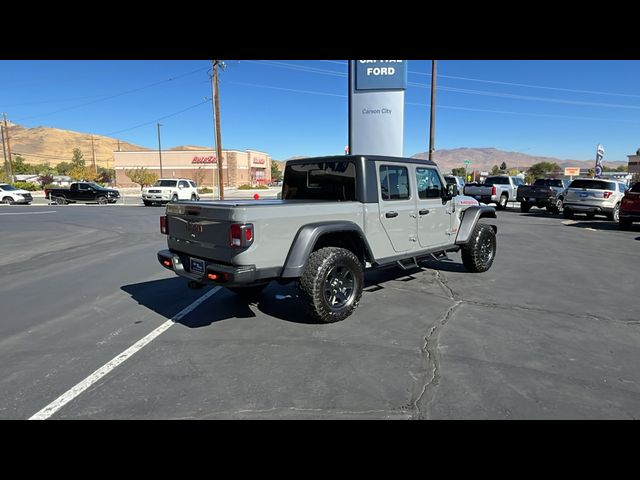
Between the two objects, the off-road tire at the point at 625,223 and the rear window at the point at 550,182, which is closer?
the off-road tire at the point at 625,223

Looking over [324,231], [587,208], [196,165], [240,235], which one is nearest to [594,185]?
[587,208]

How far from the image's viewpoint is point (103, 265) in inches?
314

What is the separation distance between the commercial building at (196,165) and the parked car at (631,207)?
227 ft

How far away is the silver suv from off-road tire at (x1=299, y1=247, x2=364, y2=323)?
15.7 meters

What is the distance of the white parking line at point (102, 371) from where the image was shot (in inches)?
112

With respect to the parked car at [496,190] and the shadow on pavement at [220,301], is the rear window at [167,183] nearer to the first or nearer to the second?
the parked car at [496,190]

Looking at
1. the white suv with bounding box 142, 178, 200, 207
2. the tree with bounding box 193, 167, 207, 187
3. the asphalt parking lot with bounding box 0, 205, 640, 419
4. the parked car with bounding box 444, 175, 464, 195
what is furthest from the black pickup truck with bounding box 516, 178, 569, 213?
the tree with bounding box 193, 167, 207, 187

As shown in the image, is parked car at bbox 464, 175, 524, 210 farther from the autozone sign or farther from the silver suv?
the autozone sign

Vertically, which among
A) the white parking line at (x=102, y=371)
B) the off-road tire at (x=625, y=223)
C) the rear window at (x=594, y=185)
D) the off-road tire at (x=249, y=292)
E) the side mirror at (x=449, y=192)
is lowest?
the white parking line at (x=102, y=371)

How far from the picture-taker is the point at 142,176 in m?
73.5

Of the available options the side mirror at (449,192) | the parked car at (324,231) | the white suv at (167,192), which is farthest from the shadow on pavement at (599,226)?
the white suv at (167,192)

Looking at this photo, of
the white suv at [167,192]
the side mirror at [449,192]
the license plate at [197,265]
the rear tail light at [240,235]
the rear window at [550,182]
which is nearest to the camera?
the rear tail light at [240,235]
